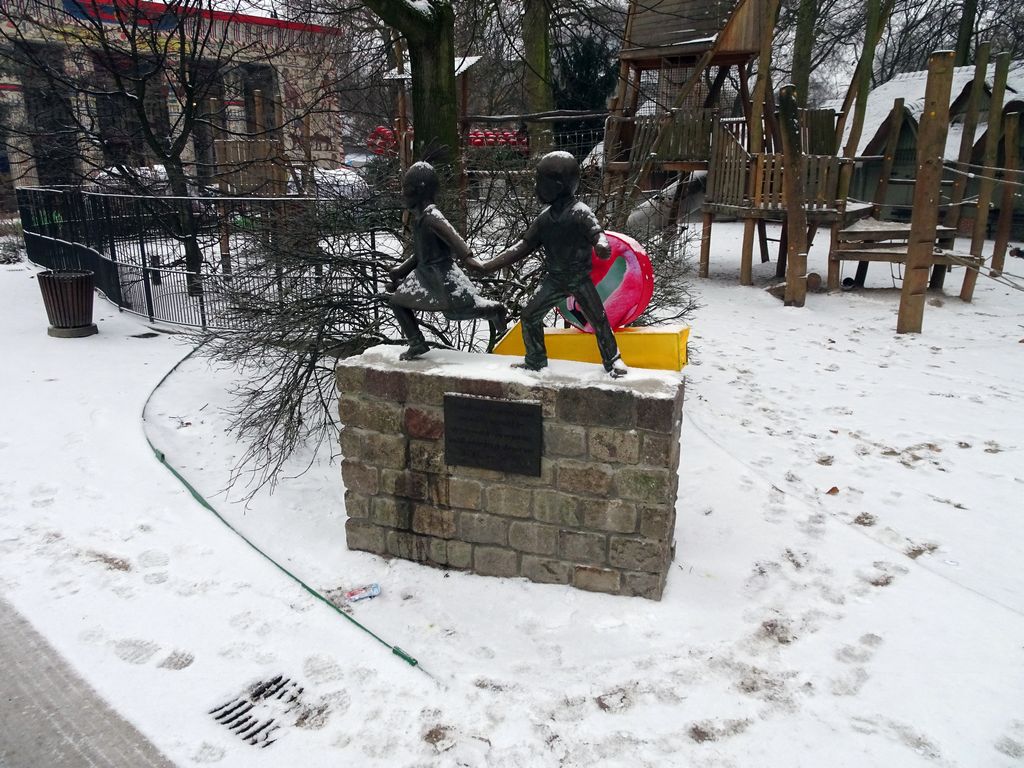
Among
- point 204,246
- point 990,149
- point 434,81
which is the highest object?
point 434,81

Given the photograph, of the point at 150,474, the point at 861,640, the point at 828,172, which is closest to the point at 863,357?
the point at 828,172

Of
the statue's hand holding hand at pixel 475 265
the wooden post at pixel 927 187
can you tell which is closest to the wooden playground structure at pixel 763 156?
the wooden post at pixel 927 187

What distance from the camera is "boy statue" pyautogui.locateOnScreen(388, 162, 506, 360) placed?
3.94 metres

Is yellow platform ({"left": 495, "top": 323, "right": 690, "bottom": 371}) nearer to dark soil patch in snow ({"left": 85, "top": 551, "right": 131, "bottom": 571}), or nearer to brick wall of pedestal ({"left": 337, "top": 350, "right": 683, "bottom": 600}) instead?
brick wall of pedestal ({"left": 337, "top": 350, "right": 683, "bottom": 600})

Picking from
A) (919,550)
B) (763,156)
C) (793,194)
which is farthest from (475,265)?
(763,156)

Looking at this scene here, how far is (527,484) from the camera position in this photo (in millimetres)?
4035

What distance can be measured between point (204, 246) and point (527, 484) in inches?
323

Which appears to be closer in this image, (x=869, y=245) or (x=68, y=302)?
(x=68, y=302)

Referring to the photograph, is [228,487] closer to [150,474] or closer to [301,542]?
[150,474]

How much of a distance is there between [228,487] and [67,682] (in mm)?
2209

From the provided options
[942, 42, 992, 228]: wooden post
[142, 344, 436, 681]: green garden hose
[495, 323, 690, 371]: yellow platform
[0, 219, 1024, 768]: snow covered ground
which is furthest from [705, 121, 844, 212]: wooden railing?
[142, 344, 436, 681]: green garden hose

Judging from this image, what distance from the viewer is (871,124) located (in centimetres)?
1973

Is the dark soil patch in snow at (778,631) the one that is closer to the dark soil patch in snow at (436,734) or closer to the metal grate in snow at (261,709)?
the dark soil patch in snow at (436,734)

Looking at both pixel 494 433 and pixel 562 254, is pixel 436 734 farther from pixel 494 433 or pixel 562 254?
pixel 562 254
